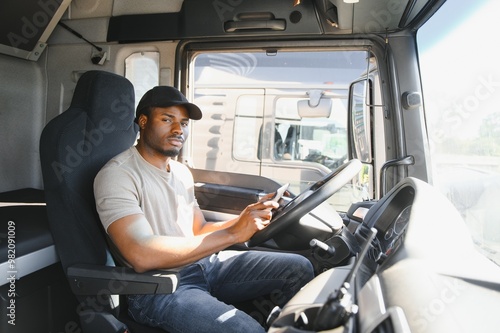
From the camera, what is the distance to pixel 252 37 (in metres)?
2.36

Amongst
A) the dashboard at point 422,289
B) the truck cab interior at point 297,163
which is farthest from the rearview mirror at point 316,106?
the dashboard at point 422,289

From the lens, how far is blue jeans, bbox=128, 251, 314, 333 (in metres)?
1.26

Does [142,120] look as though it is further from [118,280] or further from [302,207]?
[302,207]

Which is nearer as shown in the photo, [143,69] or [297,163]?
[143,69]

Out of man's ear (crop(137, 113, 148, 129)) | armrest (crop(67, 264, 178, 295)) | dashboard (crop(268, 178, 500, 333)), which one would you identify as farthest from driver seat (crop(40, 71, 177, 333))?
dashboard (crop(268, 178, 500, 333))

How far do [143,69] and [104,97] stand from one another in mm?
1145

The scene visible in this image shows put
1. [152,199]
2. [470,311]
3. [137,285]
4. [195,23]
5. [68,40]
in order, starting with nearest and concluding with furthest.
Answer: [470,311] → [137,285] → [152,199] → [195,23] → [68,40]

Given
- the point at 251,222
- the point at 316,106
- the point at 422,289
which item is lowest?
the point at 422,289

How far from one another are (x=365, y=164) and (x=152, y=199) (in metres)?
1.28

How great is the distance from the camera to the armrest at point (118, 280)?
49.6 inches

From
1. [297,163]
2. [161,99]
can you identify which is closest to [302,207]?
[161,99]

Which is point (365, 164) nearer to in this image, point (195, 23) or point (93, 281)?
point (195, 23)

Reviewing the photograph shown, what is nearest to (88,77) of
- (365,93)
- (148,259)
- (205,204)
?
(148,259)

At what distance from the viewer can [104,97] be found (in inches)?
61.9
